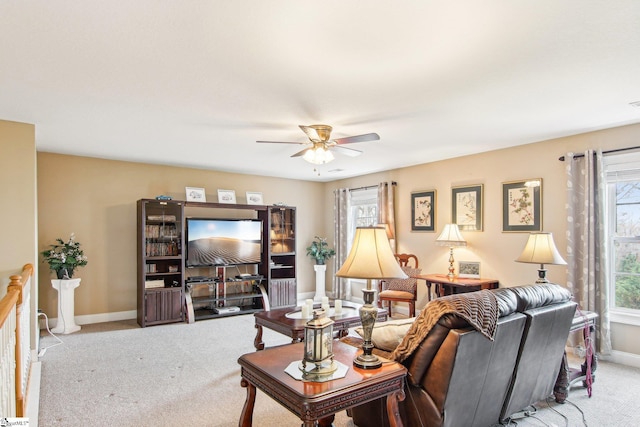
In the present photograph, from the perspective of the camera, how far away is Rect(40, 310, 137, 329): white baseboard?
214 inches

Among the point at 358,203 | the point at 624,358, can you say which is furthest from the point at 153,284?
the point at 624,358

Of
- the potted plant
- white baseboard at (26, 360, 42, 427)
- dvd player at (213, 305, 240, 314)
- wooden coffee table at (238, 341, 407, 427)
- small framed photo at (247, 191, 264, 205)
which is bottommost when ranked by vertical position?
dvd player at (213, 305, 240, 314)

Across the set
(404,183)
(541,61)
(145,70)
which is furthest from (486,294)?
(404,183)

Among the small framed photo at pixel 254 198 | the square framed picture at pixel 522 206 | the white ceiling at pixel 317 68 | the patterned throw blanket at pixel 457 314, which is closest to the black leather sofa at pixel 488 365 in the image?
the patterned throw blanket at pixel 457 314

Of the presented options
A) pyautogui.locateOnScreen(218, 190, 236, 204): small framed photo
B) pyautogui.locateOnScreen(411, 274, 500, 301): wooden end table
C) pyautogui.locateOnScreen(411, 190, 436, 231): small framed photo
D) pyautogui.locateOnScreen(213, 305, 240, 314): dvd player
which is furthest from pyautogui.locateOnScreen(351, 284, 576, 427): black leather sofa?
pyautogui.locateOnScreen(218, 190, 236, 204): small framed photo

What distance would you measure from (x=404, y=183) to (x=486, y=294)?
431cm

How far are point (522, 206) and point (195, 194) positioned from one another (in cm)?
477

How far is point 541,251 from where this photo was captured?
Result: 3.95m

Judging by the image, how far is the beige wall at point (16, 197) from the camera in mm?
3844

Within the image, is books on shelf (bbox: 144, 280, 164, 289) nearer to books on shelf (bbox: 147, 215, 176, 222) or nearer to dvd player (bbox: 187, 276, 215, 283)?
dvd player (bbox: 187, 276, 215, 283)

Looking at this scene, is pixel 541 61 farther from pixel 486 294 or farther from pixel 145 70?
pixel 145 70

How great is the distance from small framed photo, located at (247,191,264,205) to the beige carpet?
2703 millimetres

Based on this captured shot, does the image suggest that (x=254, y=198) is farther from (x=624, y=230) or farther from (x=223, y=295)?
(x=624, y=230)

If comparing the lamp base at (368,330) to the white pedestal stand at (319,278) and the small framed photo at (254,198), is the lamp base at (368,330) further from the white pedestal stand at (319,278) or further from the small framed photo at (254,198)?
the white pedestal stand at (319,278)
